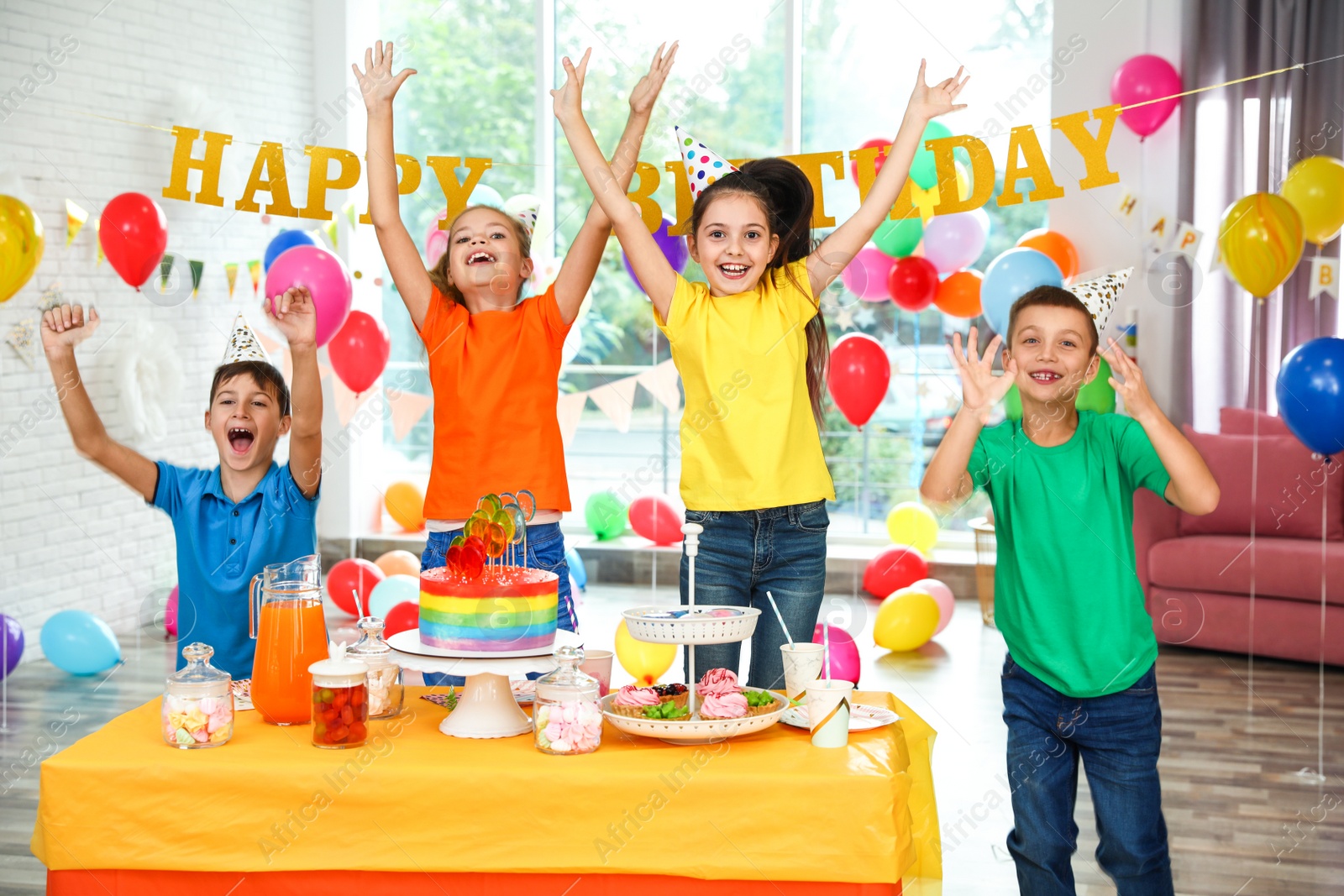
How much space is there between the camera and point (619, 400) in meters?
5.89

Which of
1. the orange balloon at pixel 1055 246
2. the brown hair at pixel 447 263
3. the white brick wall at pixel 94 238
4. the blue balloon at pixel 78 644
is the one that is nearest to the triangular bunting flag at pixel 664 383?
the orange balloon at pixel 1055 246

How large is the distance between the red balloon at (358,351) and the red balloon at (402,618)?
1.13 metres

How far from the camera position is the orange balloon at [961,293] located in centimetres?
533

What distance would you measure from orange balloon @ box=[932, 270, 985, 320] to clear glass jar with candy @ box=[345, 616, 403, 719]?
399 cm

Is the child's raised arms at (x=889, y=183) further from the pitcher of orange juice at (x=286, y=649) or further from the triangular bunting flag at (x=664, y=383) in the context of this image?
the triangular bunting flag at (x=664, y=383)

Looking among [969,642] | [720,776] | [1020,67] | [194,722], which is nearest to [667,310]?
[720,776]

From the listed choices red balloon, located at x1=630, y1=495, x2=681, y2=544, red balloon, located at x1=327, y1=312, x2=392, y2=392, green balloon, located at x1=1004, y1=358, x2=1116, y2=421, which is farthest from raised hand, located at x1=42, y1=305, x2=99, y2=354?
red balloon, located at x1=630, y1=495, x2=681, y2=544

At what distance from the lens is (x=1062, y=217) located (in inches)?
224

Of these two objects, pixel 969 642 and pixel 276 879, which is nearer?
pixel 276 879

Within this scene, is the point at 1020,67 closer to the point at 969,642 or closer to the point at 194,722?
the point at 969,642

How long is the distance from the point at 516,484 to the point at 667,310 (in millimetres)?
451

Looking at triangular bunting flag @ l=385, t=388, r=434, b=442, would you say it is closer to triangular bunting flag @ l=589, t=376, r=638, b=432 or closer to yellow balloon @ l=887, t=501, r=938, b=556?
triangular bunting flag @ l=589, t=376, r=638, b=432

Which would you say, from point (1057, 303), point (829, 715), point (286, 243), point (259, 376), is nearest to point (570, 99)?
point (259, 376)

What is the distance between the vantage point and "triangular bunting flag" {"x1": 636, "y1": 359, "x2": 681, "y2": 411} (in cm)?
572
